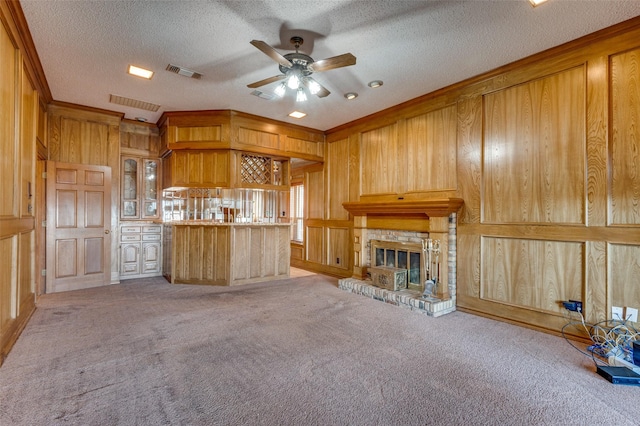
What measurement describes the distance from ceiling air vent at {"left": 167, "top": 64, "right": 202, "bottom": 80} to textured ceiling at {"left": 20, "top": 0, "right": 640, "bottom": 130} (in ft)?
0.25

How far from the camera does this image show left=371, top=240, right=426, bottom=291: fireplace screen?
4301 mm

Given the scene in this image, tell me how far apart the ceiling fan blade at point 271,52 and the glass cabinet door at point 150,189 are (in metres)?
4.11

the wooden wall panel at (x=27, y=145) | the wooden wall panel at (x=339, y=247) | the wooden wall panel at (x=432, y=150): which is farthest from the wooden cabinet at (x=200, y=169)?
the wooden wall panel at (x=432, y=150)

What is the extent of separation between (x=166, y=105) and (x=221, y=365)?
4059 millimetres

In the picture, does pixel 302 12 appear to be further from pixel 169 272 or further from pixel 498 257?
pixel 169 272

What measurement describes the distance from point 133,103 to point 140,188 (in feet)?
5.48

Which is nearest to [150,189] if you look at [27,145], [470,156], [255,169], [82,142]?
[82,142]

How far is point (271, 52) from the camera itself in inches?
105

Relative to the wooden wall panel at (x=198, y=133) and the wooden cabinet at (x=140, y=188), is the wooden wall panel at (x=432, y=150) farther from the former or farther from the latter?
the wooden cabinet at (x=140, y=188)

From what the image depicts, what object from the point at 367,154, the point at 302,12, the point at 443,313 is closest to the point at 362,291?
the point at 443,313

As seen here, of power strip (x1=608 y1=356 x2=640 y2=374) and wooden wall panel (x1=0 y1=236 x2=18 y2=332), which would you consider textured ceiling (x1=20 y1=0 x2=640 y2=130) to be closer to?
wooden wall panel (x1=0 y1=236 x2=18 y2=332)

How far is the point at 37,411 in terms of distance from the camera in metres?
1.81

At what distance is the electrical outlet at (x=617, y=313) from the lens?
2779 mm

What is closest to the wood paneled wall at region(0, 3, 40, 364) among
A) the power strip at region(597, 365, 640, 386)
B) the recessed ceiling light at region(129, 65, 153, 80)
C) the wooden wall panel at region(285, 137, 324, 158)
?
the recessed ceiling light at region(129, 65, 153, 80)
